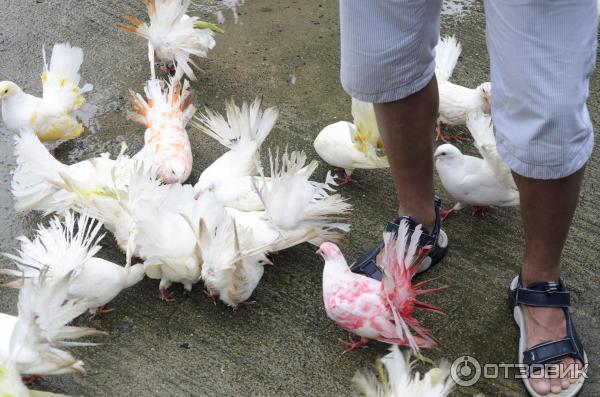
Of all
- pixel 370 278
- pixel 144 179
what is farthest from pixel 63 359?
pixel 370 278

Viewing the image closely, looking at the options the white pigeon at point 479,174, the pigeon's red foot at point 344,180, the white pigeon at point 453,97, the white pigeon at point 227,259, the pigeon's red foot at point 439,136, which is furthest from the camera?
the pigeon's red foot at point 439,136

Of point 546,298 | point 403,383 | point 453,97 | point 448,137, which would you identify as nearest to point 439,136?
point 448,137

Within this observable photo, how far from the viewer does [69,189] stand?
2398mm

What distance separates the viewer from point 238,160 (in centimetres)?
259

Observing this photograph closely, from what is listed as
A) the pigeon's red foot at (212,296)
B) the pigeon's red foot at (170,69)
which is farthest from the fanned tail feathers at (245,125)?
the pigeon's red foot at (170,69)

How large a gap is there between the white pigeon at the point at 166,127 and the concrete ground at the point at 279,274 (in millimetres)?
135

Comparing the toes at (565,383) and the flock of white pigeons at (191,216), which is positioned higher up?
the flock of white pigeons at (191,216)

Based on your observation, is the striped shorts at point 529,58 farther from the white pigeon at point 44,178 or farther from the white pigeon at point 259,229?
the white pigeon at point 44,178

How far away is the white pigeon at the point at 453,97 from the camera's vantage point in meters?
2.83

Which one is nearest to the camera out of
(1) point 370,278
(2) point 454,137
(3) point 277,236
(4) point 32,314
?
(4) point 32,314

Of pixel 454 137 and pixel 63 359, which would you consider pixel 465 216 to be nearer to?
pixel 454 137

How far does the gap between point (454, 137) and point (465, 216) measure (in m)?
0.52

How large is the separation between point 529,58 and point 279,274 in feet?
3.79

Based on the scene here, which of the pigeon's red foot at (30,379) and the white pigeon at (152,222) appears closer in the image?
the pigeon's red foot at (30,379)
